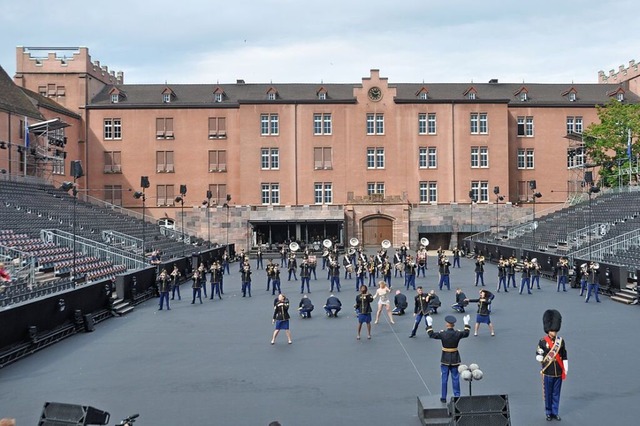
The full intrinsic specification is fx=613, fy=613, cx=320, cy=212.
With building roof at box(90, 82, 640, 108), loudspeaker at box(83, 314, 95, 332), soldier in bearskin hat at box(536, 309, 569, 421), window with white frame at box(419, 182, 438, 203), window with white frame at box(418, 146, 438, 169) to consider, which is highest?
building roof at box(90, 82, 640, 108)

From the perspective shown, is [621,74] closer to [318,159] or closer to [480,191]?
[480,191]

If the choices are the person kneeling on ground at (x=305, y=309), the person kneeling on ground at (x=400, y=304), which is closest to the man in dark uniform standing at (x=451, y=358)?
the person kneeling on ground at (x=400, y=304)

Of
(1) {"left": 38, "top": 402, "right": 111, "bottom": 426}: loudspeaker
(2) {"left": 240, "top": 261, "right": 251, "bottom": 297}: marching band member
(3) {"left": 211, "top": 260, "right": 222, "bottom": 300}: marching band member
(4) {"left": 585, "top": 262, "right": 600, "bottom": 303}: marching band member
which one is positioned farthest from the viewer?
(2) {"left": 240, "top": 261, "right": 251, "bottom": 297}: marching band member

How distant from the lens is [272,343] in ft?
61.4

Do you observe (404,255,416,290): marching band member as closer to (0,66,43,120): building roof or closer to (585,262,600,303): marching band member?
(585,262,600,303): marching band member

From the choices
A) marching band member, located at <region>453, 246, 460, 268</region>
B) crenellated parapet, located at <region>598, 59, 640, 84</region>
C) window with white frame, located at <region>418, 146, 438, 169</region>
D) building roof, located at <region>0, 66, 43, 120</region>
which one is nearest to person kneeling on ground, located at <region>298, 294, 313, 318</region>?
marching band member, located at <region>453, 246, 460, 268</region>

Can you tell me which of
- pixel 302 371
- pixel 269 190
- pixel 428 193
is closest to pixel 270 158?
pixel 269 190

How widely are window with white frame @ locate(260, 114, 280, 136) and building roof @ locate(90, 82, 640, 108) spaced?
5.45ft

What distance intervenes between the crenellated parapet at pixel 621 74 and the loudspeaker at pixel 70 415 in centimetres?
7603

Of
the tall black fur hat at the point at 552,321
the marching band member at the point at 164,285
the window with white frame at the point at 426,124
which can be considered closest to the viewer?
the tall black fur hat at the point at 552,321

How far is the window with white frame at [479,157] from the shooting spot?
65125 mm

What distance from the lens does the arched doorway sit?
62094mm

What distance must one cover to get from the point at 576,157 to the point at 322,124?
91.3ft

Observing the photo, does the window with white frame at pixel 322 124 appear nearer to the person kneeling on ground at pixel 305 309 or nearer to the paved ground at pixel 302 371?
the paved ground at pixel 302 371
